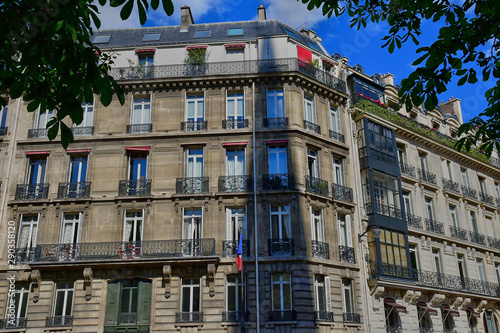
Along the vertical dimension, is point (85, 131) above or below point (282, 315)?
above

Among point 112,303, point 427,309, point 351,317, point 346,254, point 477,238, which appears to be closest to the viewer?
point 112,303

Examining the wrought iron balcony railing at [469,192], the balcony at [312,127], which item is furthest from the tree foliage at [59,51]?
the wrought iron balcony railing at [469,192]

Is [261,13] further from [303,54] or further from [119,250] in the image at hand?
[119,250]

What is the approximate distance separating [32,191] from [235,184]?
30.3ft

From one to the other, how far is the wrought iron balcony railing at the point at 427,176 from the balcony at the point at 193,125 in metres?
13.4

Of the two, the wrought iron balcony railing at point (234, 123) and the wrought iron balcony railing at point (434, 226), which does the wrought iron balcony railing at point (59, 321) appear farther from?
the wrought iron balcony railing at point (434, 226)

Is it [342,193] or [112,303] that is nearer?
[112,303]

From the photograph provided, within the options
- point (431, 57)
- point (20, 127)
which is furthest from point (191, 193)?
point (431, 57)

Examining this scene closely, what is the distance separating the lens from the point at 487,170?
118ft

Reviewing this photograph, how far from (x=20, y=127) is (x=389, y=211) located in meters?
18.6

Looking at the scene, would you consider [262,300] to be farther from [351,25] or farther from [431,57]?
[431,57]

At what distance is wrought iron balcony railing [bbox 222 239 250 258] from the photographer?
2228cm

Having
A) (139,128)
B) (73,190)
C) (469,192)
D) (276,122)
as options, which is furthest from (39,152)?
(469,192)

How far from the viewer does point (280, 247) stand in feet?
73.3
